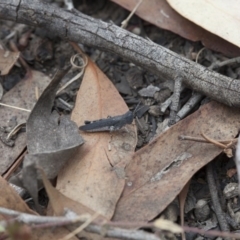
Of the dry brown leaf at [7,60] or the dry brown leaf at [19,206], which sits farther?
the dry brown leaf at [7,60]

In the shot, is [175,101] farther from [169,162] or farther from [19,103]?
[19,103]

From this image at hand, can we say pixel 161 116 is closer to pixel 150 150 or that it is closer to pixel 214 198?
pixel 150 150

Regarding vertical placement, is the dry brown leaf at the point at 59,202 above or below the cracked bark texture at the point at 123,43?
below

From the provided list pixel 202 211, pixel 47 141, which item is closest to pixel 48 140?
pixel 47 141

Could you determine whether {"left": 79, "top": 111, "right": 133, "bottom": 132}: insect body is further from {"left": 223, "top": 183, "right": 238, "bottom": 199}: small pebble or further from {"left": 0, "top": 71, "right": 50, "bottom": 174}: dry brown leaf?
{"left": 223, "top": 183, "right": 238, "bottom": 199}: small pebble

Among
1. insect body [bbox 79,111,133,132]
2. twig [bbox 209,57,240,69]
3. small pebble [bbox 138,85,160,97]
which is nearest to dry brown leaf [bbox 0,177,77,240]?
insect body [bbox 79,111,133,132]

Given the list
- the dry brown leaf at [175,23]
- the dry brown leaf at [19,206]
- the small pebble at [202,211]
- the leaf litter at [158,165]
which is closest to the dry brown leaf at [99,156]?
the leaf litter at [158,165]

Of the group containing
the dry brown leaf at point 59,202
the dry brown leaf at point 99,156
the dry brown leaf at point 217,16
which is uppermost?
the dry brown leaf at point 217,16

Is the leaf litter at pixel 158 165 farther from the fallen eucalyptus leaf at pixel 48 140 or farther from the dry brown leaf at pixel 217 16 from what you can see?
the dry brown leaf at pixel 217 16
